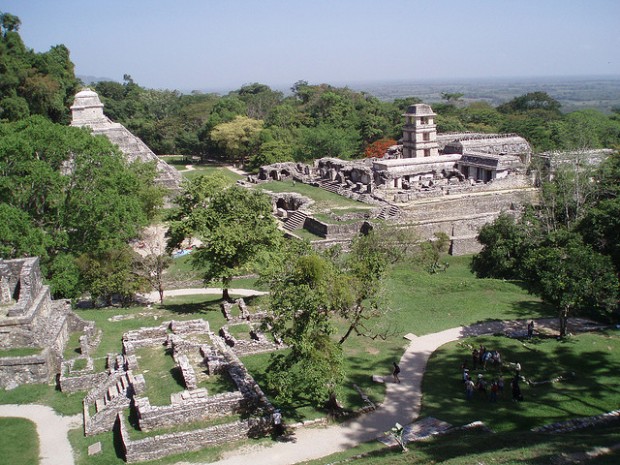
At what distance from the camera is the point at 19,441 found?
14.6m

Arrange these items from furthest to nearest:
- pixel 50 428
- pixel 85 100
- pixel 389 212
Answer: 1. pixel 85 100
2. pixel 389 212
3. pixel 50 428

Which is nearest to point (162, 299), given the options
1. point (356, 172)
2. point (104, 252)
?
point (104, 252)

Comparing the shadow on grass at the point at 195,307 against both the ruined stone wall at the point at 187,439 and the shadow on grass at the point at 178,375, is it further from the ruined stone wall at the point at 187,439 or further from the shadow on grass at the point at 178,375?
the ruined stone wall at the point at 187,439

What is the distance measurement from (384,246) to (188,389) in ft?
55.2

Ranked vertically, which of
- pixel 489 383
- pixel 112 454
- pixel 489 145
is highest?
pixel 489 145

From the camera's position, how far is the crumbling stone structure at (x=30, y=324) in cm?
1753

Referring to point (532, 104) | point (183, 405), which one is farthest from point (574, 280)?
point (532, 104)

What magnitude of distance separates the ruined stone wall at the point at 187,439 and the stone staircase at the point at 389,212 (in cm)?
2409

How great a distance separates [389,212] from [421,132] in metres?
14.7

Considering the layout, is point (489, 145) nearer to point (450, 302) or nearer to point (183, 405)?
point (450, 302)

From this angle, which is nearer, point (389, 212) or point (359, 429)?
point (359, 429)

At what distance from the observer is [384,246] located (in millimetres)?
30375

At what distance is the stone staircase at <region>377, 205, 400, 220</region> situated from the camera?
3734 cm

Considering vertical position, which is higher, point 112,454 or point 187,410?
point 187,410
